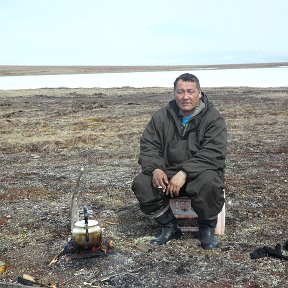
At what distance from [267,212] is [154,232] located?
1649mm

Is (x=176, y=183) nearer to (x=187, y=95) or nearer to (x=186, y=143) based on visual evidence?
(x=186, y=143)

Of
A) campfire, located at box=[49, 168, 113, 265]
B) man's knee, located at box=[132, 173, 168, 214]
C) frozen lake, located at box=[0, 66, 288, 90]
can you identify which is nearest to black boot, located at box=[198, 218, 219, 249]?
man's knee, located at box=[132, 173, 168, 214]

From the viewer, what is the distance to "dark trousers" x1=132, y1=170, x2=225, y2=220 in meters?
4.52

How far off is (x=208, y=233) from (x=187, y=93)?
58.5 inches

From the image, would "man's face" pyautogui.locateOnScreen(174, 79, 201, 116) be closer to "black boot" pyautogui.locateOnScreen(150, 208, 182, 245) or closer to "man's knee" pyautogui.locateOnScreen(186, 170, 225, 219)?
"man's knee" pyautogui.locateOnScreen(186, 170, 225, 219)

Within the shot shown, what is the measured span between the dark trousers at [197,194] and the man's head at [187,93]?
0.71m

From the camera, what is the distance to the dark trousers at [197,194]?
452 cm

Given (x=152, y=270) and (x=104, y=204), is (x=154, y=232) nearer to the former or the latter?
(x=152, y=270)

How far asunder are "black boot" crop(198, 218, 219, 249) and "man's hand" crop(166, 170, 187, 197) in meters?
0.49

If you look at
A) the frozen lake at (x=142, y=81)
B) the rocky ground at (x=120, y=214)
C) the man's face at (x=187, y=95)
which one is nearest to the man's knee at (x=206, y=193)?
the rocky ground at (x=120, y=214)

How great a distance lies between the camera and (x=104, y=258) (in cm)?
461

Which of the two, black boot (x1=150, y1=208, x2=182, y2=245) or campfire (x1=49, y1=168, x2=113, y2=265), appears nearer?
campfire (x1=49, y1=168, x2=113, y2=265)

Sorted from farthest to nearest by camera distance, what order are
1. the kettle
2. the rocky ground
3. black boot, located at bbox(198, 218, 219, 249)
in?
black boot, located at bbox(198, 218, 219, 249) < the kettle < the rocky ground

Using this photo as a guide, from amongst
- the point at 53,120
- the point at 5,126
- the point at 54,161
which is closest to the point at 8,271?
the point at 54,161
